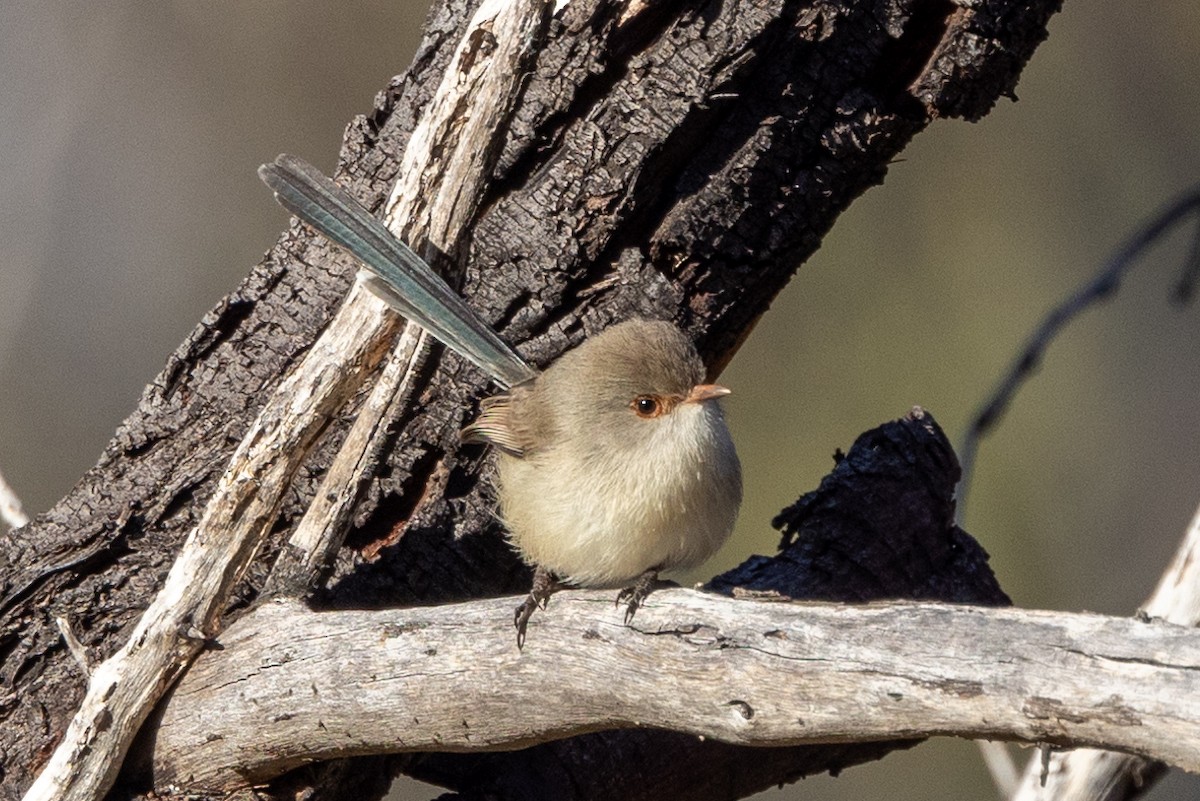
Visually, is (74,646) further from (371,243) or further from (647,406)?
(647,406)

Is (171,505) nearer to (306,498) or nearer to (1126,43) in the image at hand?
(306,498)

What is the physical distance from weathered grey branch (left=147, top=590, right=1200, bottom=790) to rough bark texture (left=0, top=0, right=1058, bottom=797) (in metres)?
0.40

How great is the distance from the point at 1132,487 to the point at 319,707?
6987 millimetres

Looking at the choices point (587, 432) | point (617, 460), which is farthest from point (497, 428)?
point (617, 460)

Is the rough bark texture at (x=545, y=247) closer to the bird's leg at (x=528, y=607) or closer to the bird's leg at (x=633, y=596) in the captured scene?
the bird's leg at (x=528, y=607)

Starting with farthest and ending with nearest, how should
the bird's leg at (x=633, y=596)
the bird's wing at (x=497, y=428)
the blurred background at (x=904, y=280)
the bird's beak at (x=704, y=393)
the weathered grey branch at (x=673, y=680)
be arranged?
1. the blurred background at (x=904, y=280)
2. the bird's wing at (x=497, y=428)
3. the bird's beak at (x=704, y=393)
4. the bird's leg at (x=633, y=596)
5. the weathered grey branch at (x=673, y=680)

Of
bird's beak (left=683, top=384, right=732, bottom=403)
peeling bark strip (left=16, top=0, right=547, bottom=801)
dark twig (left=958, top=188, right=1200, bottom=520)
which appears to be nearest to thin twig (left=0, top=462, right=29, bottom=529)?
peeling bark strip (left=16, top=0, right=547, bottom=801)

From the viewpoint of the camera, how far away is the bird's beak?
3.56 metres

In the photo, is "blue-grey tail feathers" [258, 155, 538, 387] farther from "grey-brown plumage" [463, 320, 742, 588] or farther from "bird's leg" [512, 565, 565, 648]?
"bird's leg" [512, 565, 565, 648]

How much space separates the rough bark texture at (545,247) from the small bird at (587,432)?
18 centimetres

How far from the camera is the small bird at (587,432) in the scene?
338 cm

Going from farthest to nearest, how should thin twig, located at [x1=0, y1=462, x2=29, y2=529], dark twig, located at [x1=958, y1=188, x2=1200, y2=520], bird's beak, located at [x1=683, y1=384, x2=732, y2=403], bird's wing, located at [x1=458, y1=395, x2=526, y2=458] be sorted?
1. dark twig, located at [x1=958, y1=188, x2=1200, y2=520]
2. thin twig, located at [x1=0, y1=462, x2=29, y2=529]
3. bird's wing, located at [x1=458, y1=395, x2=526, y2=458]
4. bird's beak, located at [x1=683, y1=384, x2=732, y2=403]

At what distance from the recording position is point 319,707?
310 cm

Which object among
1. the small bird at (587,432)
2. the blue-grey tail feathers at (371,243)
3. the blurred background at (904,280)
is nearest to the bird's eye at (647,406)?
the small bird at (587,432)
